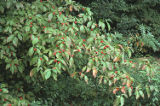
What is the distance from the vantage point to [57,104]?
371 cm

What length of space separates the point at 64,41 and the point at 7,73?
1.22 metres

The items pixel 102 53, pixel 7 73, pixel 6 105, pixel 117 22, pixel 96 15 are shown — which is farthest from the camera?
pixel 117 22

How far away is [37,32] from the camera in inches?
111

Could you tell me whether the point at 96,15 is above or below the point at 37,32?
below

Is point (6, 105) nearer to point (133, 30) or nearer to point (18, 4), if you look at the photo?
point (18, 4)

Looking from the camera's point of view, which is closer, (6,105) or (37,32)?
(6,105)

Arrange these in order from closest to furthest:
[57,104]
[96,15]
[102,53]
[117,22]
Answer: [102,53]
[57,104]
[96,15]
[117,22]

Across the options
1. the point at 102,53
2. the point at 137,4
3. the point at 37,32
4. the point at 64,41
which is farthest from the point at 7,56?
the point at 137,4

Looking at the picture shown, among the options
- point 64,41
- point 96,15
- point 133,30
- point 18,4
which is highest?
Result: point 18,4

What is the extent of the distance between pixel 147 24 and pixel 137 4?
0.64m

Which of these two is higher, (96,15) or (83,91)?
(96,15)

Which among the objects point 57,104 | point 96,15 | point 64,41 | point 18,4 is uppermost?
point 18,4

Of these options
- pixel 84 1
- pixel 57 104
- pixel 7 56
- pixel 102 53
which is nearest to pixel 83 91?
pixel 57 104

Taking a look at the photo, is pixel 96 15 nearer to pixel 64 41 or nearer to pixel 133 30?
pixel 133 30
